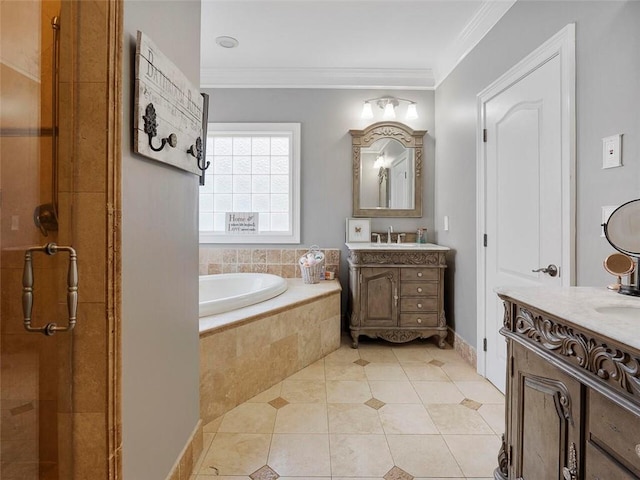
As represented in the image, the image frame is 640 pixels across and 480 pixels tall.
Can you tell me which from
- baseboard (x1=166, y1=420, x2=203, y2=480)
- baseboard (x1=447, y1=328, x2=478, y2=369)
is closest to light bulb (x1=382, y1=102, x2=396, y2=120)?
baseboard (x1=447, y1=328, x2=478, y2=369)

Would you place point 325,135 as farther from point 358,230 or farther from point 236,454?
point 236,454

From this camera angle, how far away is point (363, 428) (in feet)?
6.23

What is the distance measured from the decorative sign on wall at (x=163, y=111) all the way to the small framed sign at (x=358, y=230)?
222cm

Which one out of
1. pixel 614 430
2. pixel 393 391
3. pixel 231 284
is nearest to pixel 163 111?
pixel 614 430

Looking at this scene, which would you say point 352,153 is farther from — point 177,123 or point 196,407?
point 196,407

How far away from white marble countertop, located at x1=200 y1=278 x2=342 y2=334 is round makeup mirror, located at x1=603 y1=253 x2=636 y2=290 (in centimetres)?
184

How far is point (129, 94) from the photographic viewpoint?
3.35 feet

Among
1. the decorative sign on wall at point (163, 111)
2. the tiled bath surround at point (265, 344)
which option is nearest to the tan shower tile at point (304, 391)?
the tiled bath surround at point (265, 344)

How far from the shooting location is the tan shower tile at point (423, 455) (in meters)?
1.57

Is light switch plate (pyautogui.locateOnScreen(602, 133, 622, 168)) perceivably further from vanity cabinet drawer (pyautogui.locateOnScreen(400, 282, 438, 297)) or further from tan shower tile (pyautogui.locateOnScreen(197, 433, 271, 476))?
tan shower tile (pyautogui.locateOnScreen(197, 433, 271, 476))

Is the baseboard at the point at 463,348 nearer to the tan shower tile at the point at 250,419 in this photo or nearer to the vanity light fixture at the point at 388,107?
the tan shower tile at the point at 250,419

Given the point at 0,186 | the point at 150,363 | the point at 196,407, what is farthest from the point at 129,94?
the point at 196,407

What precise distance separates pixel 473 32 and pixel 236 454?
3.25 m

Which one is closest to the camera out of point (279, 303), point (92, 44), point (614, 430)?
point (614, 430)
